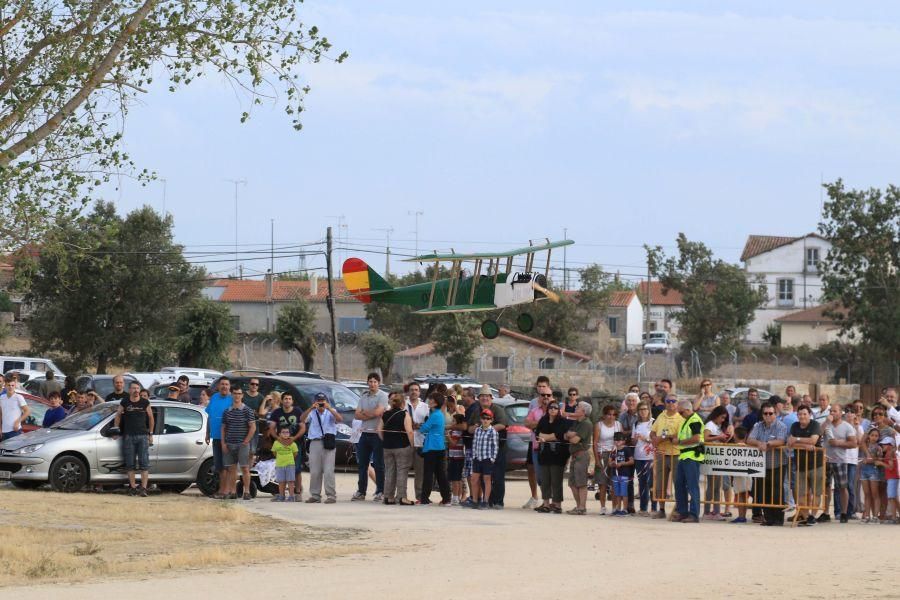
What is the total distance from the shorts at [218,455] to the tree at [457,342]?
4443 centimetres

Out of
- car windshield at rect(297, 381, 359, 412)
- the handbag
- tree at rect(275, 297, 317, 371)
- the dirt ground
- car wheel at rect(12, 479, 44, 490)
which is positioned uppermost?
tree at rect(275, 297, 317, 371)

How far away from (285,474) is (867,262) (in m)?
41.8

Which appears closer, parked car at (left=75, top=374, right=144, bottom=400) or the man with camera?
the man with camera

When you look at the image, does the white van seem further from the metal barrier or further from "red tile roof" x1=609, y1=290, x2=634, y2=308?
"red tile roof" x1=609, y1=290, x2=634, y2=308

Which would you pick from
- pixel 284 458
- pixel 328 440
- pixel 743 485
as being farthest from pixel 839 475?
pixel 284 458

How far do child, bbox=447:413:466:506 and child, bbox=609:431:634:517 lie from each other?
255 cm

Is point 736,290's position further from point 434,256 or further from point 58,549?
point 58,549

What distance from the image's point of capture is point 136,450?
21453mm

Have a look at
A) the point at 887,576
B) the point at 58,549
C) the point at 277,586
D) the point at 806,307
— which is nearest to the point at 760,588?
the point at 887,576

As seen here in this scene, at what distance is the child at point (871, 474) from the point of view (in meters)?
19.7

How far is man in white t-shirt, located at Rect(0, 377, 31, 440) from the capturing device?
23.5 m

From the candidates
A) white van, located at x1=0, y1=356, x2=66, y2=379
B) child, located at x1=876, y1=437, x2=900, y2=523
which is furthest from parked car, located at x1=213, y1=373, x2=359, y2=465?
white van, located at x1=0, y1=356, x2=66, y2=379

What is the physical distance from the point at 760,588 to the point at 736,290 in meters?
65.3

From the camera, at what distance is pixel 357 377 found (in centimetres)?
6681
